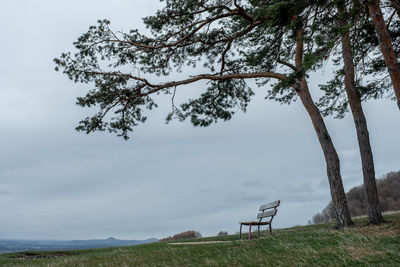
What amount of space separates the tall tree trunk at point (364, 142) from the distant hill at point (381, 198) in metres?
23.2

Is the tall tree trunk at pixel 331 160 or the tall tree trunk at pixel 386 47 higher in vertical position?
the tall tree trunk at pixel 386 47

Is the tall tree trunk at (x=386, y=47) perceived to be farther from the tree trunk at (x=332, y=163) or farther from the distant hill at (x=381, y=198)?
the distant hill at (x=381, y=198)

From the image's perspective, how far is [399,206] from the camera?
30.6 metres

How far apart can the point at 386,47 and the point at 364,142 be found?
11.0 ft

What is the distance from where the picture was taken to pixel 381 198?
3306 cm

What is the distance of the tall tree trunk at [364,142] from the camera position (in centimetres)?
894

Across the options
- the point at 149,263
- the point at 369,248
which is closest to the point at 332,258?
the point at 369,248

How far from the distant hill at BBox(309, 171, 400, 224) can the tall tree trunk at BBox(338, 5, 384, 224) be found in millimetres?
23192

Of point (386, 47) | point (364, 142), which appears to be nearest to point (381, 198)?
point (364, 142)

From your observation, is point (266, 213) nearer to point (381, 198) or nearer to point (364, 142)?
point (364, 142)

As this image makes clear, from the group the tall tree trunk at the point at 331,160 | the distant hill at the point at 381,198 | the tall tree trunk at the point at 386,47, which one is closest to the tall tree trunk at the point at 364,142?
the tall tree trunk at the point at 331,160

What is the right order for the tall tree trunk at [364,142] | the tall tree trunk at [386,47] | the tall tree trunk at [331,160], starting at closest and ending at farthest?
the tall tree trunk at [386,47], the tall tree trunk at [331,160], the tall tree trunk at [364,142]

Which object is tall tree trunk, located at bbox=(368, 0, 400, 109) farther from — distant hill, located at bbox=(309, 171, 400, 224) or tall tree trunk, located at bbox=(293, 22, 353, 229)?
distant hill, located at bbox=(309, 171, 400, 224)

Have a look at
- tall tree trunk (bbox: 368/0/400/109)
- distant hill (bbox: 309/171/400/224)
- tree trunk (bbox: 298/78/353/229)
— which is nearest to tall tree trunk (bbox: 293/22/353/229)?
tree trunk (bbox: 298/78/353/229)
